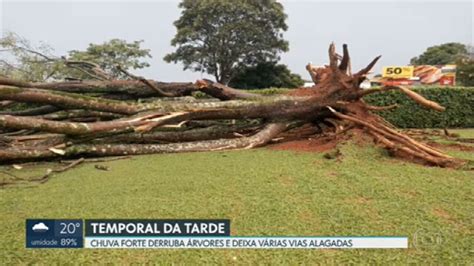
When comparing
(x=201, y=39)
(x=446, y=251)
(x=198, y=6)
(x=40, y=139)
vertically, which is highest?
(x=198, y=6)

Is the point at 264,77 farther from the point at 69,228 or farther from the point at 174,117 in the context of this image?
the point at 69,228

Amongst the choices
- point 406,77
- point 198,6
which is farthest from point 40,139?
point 406,77

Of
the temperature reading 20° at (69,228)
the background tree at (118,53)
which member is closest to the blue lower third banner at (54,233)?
the temperature reading 20° at (69,228)

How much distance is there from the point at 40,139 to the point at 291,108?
148 inches

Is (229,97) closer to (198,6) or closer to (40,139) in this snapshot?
(40,139)

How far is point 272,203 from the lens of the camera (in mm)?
3182

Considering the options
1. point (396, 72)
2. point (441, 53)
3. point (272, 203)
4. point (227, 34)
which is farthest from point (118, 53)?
point (441, 53)

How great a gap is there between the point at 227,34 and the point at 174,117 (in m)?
19.5

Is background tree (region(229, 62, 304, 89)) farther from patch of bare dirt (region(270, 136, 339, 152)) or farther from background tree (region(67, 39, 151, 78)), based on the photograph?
patch of bare dirt (region(270, 136, 339, 152))

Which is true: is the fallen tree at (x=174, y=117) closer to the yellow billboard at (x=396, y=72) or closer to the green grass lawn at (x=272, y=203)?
the green grass lawn at (x=272, y=203)

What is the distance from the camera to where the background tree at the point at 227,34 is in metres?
23.9

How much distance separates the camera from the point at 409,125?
1161 cm

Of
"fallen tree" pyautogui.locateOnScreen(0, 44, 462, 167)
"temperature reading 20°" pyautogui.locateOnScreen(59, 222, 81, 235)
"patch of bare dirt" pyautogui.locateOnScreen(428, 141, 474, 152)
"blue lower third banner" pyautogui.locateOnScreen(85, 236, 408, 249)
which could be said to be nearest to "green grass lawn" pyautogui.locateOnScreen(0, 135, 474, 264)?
"blue lower third banner" pyautogui.locateOnScreen(85, 236, 408, 249)

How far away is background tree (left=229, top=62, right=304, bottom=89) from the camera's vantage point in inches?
1005
